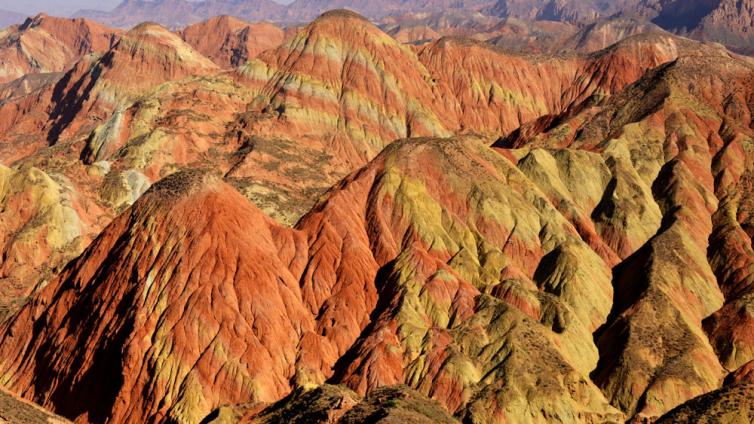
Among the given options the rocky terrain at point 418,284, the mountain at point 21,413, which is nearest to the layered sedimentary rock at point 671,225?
the rocky terrain at point 418,284

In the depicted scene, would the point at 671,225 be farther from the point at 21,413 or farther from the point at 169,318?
the point at 21,413

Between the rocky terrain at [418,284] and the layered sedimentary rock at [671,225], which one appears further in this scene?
the layered sedimentary rock at [671,225]

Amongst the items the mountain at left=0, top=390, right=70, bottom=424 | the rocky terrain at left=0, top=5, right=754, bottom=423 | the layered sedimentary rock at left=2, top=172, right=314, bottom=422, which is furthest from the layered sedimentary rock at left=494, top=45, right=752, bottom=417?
the mountain at left=0, top=390, right=70, bottom=424

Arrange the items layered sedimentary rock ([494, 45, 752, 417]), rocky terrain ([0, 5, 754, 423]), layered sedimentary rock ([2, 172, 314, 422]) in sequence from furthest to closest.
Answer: layered sedimentary rock ([494, 45, 752, 417]), rocky terrain ([0, 5, 754, 423]), layered sedimentary rock ([2, 172, 314, 422])

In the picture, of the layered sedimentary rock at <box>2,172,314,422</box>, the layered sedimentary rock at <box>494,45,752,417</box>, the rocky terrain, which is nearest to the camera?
the layered sedimentary rock at <box>2,172,314,422</box>

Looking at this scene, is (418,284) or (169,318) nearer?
(169,318)

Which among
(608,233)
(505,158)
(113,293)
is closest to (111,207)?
(113,293)

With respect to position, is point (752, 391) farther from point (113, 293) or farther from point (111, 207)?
point (111, 207)

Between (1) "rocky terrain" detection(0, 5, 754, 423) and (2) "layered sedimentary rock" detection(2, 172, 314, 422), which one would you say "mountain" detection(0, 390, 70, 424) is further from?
(2) "layered sedimentary rock" detection(2, 172, 314, 422)

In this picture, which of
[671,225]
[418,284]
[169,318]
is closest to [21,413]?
[169,318]

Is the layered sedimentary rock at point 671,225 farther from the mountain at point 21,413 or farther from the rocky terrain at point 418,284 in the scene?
the mountain at point 21,413

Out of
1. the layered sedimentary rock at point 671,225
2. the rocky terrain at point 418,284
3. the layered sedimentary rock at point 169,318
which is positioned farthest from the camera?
the layered sedimentary rock at point 671,225
